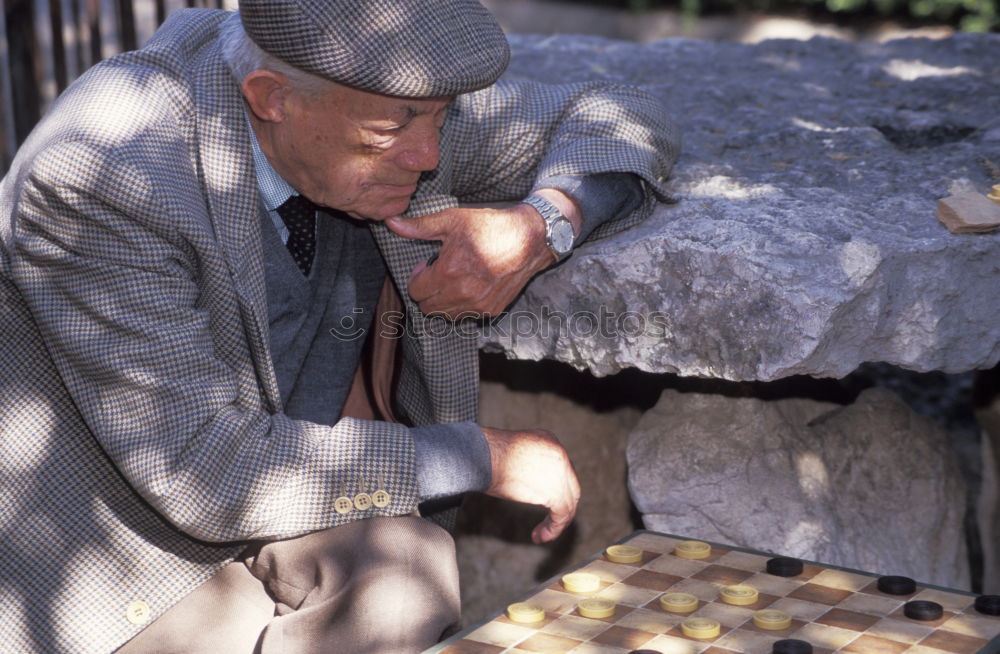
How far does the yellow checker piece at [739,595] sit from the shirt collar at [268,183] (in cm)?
121

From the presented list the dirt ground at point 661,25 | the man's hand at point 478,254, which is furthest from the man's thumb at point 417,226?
the dirt ground at point 661,25

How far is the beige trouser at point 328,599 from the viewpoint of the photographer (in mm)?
2281

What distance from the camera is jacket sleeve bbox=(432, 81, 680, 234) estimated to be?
285 centimetres

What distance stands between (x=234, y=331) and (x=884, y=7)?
24.9 feet

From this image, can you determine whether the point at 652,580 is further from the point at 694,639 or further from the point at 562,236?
the point at 562,236

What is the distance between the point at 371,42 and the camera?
92.6 inches

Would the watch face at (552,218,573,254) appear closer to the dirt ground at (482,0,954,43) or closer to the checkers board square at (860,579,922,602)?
the checkers board square at (860,579,922,602)

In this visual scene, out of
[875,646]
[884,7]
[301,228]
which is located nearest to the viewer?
[875,646]

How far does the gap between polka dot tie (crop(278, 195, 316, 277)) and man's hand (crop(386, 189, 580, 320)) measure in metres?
0.20

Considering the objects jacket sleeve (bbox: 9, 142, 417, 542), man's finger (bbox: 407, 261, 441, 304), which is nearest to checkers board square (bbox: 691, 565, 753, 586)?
jacket sleeve (bbox: 9, 142, 417, 542)

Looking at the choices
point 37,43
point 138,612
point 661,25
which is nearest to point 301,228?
point 138,612

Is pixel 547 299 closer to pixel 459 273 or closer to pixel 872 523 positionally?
pixel 459 273

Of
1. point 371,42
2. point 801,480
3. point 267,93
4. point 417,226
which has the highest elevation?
point 371,42

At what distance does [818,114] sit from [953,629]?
1.94 metres
